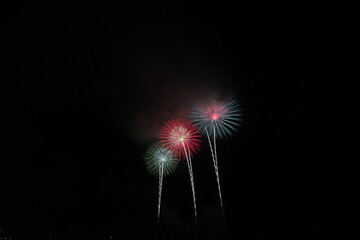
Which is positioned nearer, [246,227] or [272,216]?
[272,216]

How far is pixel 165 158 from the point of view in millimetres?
34375

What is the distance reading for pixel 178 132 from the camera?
99.6 feet

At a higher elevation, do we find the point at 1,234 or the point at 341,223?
the point at 1,234

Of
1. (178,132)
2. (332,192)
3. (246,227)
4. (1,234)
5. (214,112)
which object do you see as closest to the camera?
(214,112)

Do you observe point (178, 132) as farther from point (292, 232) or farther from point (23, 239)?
point (23, 239)

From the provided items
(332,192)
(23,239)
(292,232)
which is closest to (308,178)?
(332,192)

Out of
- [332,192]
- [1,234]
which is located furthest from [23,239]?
[332,192]

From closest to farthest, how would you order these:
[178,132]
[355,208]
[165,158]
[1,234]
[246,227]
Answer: [178,132]
[165,158]
[355,208]
[246,227]
[1,234]

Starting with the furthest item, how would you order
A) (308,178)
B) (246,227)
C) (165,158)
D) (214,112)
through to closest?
(246,227), (308,178), (165,158), (214,112)

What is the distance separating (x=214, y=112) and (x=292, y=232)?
46732mm

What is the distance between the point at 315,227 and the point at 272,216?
12.0 meters

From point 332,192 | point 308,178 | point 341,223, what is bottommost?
point 341,223

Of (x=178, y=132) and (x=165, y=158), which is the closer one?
(x=178, y=132)

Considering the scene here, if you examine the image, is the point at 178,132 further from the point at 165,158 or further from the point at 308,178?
the point at 308,178
